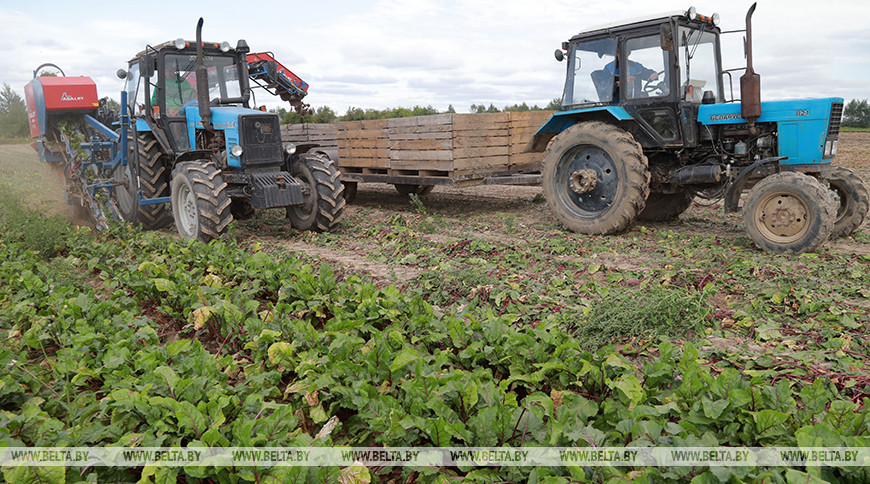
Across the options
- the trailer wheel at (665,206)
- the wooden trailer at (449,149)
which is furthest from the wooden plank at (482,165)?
the trailer wheel at (665,206)

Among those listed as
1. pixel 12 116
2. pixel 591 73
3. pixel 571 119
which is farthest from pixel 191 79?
pixel 12 116

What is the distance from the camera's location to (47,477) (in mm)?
2283

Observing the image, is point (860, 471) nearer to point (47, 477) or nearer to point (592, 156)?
point (47, 477)

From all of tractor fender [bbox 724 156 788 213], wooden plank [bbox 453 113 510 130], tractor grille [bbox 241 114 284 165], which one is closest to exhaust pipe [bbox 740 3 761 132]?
tractor fender [bbox 724 156 788 213]

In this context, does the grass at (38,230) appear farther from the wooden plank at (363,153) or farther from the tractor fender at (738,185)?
the tractor fender at (738,185)

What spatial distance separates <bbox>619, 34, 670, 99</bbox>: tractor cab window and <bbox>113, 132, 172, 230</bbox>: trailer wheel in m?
6.61

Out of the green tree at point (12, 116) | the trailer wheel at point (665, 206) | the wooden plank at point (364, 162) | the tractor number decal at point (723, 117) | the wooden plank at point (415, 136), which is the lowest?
the trailer wheel at point (665, 206)

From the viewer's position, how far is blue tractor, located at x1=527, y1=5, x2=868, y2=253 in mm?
6137

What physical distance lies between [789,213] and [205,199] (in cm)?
648

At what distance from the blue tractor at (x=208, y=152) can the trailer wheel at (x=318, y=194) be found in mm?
14

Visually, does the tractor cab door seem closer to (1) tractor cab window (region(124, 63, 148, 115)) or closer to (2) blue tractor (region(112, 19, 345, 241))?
(2) blue tractor (region(112, 19, 345, 241))

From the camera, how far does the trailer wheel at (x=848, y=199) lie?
21.3 feet

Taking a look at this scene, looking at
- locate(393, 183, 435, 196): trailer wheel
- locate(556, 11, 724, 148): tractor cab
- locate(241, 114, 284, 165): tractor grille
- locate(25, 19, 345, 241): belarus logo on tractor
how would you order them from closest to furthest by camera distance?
locate(556, 11, 724, 148): tractor cab, locate(25, 19, 345, 241): belarus logo on tractor, locate(241, 114, 284, 165): tractor grille, locate(393, 183, 435, 196): trailer wheel

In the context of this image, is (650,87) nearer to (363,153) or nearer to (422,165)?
(422,165)
